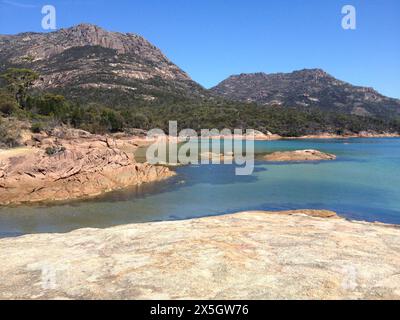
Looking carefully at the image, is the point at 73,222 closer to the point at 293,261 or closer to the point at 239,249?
the point at 239,249

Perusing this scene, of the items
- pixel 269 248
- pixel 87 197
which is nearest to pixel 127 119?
pixel 87 197

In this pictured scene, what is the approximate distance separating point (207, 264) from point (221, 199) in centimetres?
1755

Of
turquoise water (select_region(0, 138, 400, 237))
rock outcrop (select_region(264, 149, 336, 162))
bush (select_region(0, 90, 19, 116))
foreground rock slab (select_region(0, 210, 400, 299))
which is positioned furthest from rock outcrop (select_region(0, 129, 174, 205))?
rock outcrop (select_region(264, 149, 336, 162))

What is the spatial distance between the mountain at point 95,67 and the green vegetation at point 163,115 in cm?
355

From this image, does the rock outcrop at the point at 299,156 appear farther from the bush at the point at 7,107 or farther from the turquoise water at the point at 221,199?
the bush at the point at 7,107

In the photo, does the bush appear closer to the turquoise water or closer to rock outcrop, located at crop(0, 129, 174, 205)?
rock outcrop, located at crop(0, 129, 174, 205)

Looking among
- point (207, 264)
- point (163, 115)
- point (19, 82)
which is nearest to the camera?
point (207, 264)

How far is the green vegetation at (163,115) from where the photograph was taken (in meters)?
62.1

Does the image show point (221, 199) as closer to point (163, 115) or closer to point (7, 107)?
point (7, 107)

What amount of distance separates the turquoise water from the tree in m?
33.3

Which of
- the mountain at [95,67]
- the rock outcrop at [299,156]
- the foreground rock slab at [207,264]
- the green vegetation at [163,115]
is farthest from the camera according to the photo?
the mountain at [95,67]

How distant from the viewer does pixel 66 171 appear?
25.9 meters

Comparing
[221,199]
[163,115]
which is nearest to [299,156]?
[221,199]

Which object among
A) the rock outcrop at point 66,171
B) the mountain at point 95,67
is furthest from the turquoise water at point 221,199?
the mountain at point 95,67
